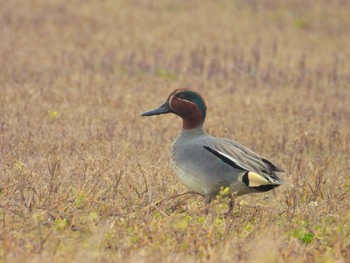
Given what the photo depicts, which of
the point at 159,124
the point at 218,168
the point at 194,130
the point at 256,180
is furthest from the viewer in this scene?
the point at 159,124

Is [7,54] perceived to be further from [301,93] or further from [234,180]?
[234,180]

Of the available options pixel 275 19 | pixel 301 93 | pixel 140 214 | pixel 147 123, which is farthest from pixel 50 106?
pixel 275 19

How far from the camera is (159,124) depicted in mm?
11055

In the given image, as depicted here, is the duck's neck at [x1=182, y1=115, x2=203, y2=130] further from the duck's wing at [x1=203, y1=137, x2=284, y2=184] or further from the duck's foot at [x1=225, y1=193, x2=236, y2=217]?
the duck's foot at [x1=225, y1=193, x2=236, y2=217]

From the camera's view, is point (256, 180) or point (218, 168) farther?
point (218, 168)

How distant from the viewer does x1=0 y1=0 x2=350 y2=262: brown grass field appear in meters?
5.87

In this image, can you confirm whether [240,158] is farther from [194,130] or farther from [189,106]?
[189,106]

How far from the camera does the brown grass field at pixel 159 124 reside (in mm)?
5867

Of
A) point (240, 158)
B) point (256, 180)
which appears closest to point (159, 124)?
point (240, 158)

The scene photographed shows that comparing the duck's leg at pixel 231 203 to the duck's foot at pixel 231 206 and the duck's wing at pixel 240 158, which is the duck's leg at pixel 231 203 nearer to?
the duck's foot at pixel 231 206

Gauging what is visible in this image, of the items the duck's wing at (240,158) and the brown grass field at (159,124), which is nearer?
the brown grass field at (159,124)

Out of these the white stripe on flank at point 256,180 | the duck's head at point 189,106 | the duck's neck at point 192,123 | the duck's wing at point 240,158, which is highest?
the duck's head at point 189,106

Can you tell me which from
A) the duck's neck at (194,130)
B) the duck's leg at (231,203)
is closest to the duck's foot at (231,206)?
the duck's leg at (231,203)

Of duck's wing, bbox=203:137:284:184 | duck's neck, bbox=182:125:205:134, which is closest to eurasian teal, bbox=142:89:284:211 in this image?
duck's wing, bbox=203:137:284:184
